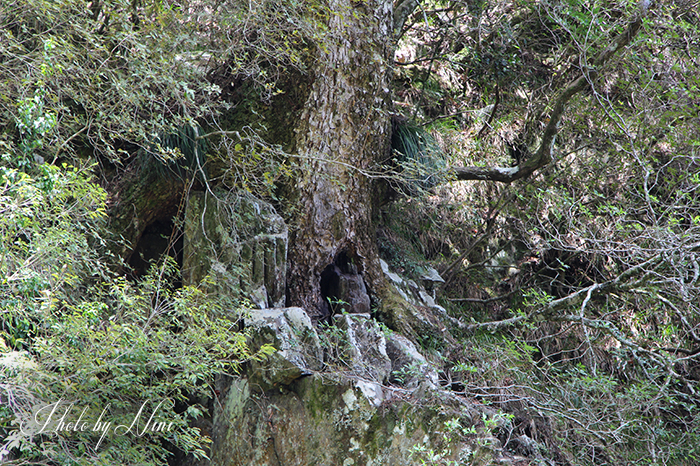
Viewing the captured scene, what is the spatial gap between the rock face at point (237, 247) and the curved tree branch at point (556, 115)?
67.4 inches

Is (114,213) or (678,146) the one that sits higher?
(678,146)

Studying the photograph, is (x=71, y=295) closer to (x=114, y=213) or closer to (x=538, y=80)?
(x=114, y=213)

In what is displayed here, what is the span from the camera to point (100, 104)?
3596mm

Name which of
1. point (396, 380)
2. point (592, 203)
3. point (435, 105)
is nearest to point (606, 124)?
point (592, 203)

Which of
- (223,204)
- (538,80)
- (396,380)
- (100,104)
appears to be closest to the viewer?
(100,104)

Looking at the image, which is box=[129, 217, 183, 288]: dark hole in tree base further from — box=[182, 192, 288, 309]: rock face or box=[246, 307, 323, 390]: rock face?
box=[246, 307, 323, 390]: rock face

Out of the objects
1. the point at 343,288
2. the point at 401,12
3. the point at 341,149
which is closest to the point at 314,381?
the point at 343,288

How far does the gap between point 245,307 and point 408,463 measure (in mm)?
1407

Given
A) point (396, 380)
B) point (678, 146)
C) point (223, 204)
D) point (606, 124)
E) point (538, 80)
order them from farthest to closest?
point (538, 80) → point (606, 124) → point (678, 146) → point (223, 204) → point (396, 380)

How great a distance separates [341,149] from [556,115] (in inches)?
67.6

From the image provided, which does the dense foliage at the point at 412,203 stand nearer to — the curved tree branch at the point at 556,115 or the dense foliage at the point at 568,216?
the dense foliage at the point at 568,216

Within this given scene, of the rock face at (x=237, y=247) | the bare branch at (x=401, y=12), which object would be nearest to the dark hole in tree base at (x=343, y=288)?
the rock face at (x=237, y=247)

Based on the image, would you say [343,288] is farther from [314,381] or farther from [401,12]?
[401,12]

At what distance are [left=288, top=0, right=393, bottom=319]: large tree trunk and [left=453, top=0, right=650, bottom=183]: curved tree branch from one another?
0.88 metres
